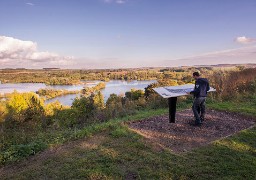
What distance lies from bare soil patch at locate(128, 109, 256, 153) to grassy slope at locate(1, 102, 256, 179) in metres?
0.39

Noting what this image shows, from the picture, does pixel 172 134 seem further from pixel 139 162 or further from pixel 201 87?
pixel 139 162

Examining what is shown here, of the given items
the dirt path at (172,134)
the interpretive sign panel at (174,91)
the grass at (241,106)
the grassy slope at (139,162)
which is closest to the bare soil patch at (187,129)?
the dirt path at (172,134)

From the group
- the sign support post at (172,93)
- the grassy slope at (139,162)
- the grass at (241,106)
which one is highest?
the sign support post at (172,93)

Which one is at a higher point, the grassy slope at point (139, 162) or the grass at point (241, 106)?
the grass at point (241, 106)

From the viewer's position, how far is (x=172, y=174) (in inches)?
162

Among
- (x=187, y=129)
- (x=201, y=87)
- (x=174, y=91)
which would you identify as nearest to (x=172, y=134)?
(x=187, y=129)

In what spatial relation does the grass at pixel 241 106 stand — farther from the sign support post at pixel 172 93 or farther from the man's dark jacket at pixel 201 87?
the man's dark jacket at pixel 201 87

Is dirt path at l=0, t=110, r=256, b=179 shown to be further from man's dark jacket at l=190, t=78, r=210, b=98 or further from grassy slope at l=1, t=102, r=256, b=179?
man's dark jacket at l=190, t=78, r=210, b=98

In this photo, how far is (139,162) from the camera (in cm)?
466

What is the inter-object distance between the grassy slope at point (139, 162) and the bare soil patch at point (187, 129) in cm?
39

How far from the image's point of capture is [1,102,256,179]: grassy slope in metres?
4.14

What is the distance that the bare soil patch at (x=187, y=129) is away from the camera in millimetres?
5820

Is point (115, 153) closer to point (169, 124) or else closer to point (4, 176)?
point (4, 176)

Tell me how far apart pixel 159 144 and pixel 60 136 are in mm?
2637
